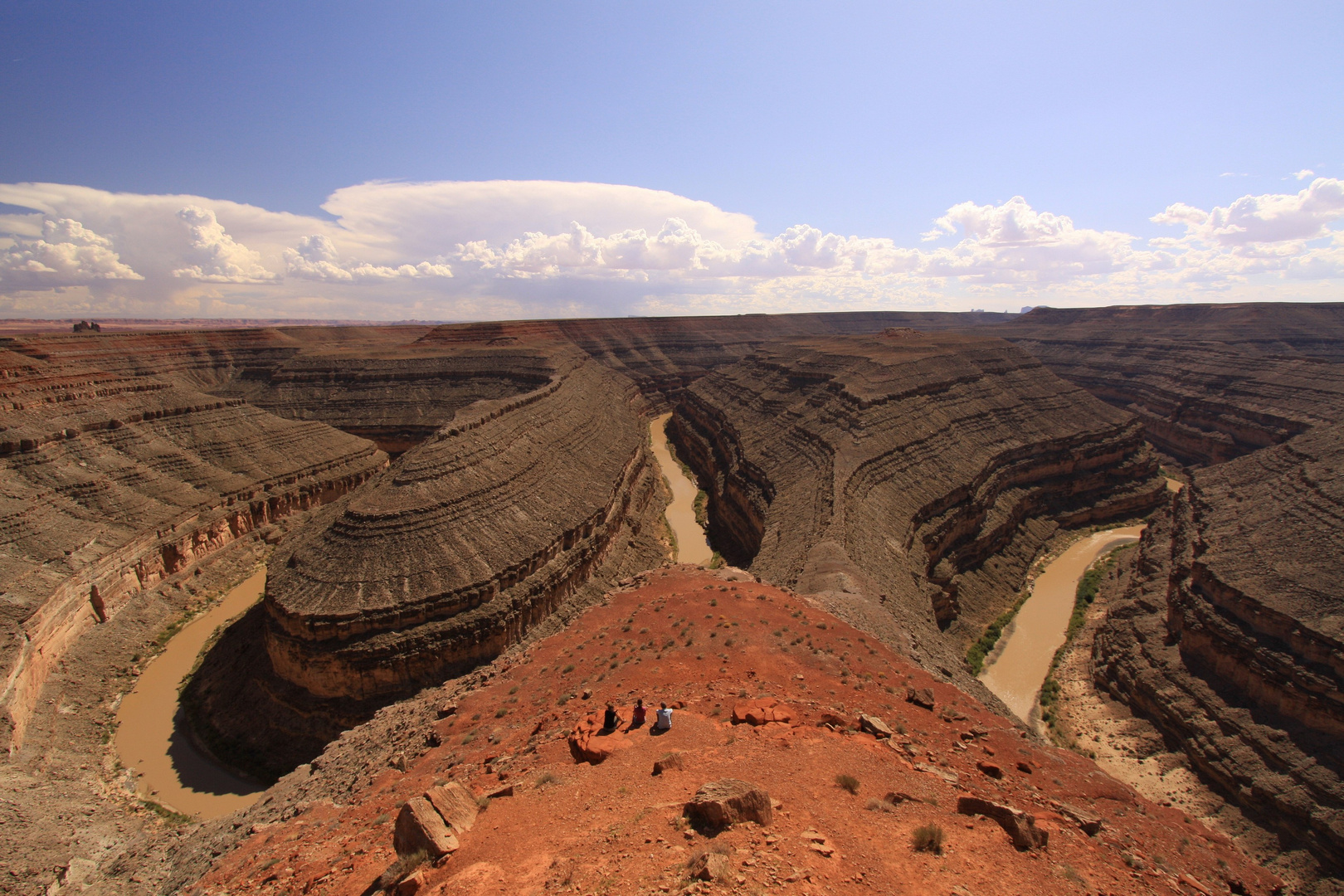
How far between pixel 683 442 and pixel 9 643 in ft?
184

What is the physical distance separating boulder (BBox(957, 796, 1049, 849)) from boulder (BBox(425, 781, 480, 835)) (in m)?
8.78

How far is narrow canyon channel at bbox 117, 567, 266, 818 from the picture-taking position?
66.8ft

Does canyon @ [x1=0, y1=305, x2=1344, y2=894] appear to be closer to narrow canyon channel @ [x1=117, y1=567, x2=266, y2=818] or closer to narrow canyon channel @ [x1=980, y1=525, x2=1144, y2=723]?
narrow canyon channel @ [x1=117, y1=567, x2=266, y2=818]

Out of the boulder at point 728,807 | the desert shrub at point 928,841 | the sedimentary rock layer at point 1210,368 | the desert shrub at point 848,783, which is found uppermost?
the sedimentary rock layer at point 1210,368

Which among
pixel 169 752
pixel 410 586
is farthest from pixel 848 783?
pixel 169 752

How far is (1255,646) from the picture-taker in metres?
23.8

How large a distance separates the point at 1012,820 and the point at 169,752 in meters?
28.9

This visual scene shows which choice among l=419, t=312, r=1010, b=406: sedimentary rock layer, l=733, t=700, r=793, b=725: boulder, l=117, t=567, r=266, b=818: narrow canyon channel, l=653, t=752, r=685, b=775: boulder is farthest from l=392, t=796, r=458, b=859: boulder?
l=419, t=312, r=1010, b=406: sedimentary rock layer

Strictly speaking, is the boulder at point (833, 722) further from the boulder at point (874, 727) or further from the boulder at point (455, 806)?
the boulder at point (455, 806)

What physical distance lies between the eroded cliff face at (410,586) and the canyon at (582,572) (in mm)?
155

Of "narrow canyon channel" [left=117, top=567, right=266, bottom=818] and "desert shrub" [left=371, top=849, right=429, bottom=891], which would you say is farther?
"narrow canyon channel" [left=117, top=567, right=266, bottom=818]

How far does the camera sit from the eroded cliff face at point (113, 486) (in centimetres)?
2538

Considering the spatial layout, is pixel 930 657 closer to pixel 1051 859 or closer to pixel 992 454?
pixel 1051 859

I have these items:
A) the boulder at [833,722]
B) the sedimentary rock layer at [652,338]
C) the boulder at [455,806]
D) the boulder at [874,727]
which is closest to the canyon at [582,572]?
the boulder at [833,722]
